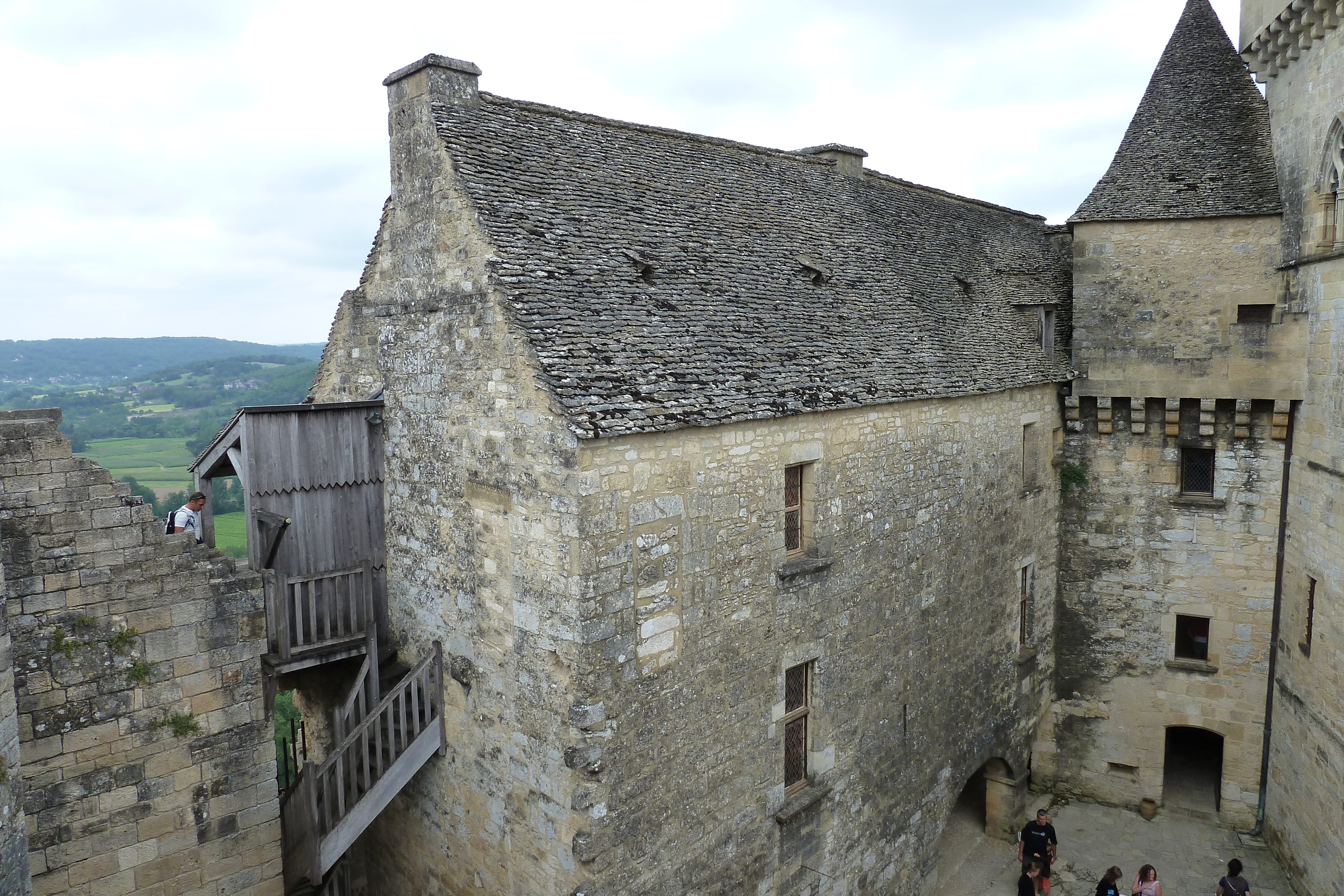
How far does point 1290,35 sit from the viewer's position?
11.8 m

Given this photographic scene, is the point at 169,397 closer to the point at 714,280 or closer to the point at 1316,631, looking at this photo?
the point at 714,280

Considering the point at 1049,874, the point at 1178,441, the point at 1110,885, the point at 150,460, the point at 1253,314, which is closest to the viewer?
the point at 1110,885

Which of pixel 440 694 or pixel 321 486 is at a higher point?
pixel 321 486

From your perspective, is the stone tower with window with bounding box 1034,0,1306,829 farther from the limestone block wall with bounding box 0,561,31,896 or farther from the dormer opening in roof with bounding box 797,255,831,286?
the limestone block wall with bounding box 0,561,31,896

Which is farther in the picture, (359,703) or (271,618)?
(359,703)

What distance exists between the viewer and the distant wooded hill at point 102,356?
62.8m

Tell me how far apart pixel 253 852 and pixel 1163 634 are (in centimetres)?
1263

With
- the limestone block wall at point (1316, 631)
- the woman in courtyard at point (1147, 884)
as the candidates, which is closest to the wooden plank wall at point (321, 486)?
the woman in courtyard at point (1147, 884)

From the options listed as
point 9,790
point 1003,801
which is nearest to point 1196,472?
point 1003,801

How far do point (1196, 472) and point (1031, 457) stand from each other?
2.51 meters

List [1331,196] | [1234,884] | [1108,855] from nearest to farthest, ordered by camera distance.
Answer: [1234,884]
[1331,196]
[1108,855]

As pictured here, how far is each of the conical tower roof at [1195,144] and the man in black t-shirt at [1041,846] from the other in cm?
869

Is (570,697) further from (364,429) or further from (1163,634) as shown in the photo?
(1163,634)

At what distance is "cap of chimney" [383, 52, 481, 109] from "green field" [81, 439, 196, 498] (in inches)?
906
